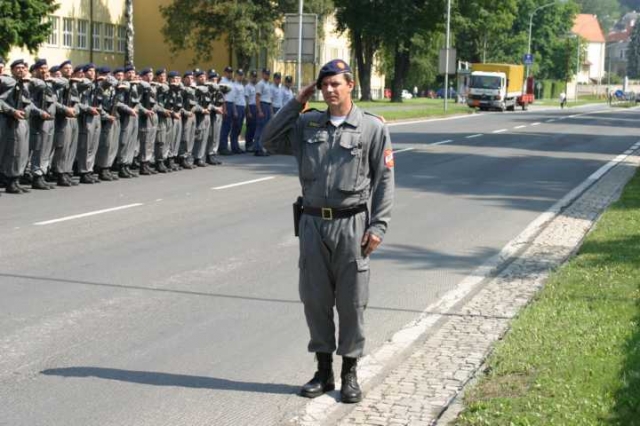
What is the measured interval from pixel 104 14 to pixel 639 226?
63.4m

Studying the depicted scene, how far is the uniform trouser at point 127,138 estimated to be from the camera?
1848cm

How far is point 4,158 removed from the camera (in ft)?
52.3

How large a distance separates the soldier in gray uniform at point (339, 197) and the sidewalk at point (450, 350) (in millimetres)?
253

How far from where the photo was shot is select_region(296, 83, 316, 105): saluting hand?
18.9ft

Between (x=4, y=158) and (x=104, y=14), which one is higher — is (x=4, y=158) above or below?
below

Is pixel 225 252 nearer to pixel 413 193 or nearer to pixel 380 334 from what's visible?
pixel 380 334

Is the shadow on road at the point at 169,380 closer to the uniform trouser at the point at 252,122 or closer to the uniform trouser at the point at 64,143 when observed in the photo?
the uniform trouser at the point at 64,143

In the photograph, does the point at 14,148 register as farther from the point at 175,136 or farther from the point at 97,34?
the point at 97,34

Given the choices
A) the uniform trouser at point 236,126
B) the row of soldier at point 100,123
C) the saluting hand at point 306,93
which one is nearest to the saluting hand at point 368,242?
the saluting hand at point 306,93

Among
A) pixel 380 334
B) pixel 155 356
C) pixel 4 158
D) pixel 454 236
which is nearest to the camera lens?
pixel 155 356

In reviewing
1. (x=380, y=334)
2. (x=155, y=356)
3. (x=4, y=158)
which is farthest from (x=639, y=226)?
(x=4, y=158)

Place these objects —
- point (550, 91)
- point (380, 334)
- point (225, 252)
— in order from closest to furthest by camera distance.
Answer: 1. point (380, 334)
2. point (225, 252)
3. point (550, 91)

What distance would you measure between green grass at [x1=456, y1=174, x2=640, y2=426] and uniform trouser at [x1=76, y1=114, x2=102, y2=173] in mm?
9453

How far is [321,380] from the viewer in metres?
6.30
